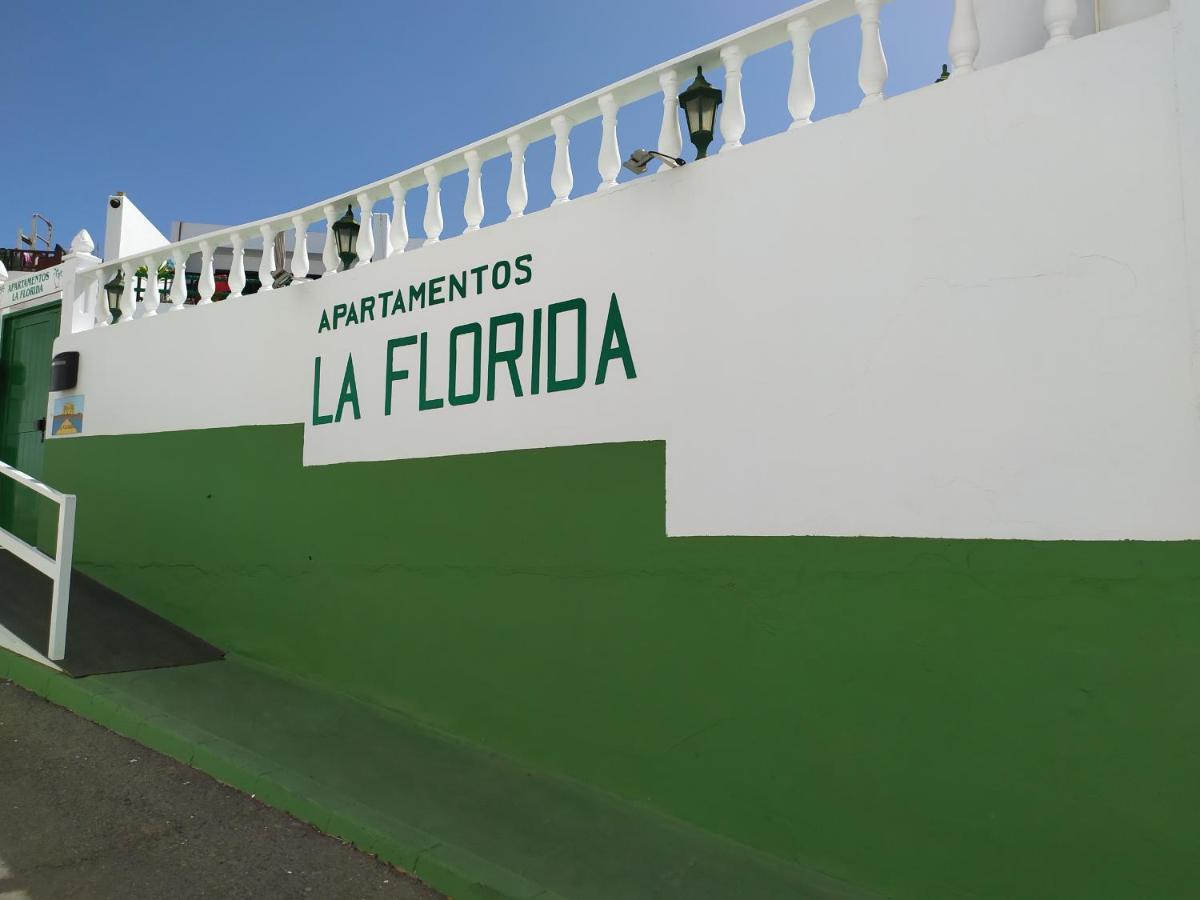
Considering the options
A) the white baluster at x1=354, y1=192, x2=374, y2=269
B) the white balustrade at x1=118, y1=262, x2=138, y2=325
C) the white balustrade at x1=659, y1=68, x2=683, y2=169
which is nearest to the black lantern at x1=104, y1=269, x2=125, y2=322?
the white balustrade at x1=118, y1=262, x2=138, y2=325

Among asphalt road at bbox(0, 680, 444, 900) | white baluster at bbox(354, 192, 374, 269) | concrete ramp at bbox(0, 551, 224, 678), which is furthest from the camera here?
white baluster at bbox(354, 192, 374, 269)

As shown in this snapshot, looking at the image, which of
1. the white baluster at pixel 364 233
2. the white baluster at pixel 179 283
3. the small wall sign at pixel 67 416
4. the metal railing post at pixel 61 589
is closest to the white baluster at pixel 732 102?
the white baluster at pixel 364 233

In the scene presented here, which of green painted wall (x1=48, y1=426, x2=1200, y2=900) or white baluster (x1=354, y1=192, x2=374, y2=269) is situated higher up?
white baluster (x1=354, y1=192, x2=374, y2=269)

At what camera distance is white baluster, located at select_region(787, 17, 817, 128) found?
10.6ft

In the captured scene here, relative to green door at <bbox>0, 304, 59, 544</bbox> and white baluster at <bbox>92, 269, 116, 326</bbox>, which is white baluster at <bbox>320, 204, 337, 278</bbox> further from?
green door at <bbox>0, 304, 59, 544</bbox>

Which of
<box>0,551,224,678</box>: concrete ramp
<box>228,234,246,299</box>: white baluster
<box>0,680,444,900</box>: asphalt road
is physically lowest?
<box>0,680,444,900</box>: asphalt road

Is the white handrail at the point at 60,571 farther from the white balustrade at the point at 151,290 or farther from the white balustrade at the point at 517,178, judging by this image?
the white balustrade at the point at 517,178

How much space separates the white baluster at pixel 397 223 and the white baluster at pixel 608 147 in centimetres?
136

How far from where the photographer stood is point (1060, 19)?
8.64 ft

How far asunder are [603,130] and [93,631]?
4181 millimetres

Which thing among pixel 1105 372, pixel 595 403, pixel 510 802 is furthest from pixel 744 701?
pixel 1105 372

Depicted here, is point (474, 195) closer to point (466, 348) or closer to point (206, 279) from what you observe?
point (466, 348)

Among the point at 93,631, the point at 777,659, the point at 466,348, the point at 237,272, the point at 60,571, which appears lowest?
the point at 93,631

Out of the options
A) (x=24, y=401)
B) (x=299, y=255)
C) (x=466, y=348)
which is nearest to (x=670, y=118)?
(x=466, y=348)
